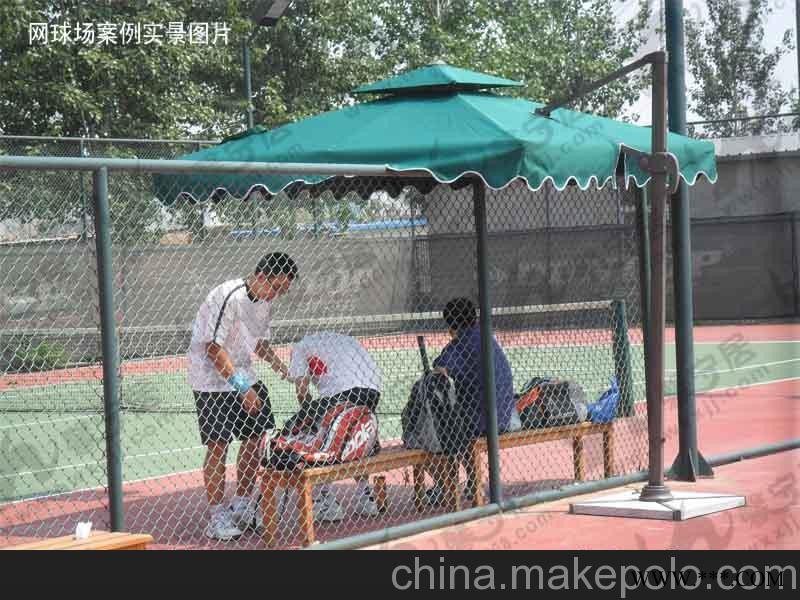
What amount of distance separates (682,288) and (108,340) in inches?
173

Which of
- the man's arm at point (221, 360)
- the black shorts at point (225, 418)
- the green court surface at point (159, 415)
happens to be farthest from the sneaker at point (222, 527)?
the green court surface at point (159, 415)

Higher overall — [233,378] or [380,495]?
[233,378]

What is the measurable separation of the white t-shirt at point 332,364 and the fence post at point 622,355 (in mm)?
4334

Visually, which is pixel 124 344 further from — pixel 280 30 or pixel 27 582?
pixel 27 582

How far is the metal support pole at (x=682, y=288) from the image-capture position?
9.22 meters

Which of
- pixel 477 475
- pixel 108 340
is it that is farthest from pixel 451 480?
pixel 108 340

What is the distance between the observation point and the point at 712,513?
26.0 ft

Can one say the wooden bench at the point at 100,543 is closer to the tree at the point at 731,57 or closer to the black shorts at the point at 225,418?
the black shorts at the point at 225,418

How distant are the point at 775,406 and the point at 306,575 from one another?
7.90m

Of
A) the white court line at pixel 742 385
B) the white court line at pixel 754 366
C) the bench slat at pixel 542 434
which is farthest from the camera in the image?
the white court line at pixel 754 366

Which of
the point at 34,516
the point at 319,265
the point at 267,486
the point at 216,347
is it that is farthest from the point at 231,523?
the point at 319,265

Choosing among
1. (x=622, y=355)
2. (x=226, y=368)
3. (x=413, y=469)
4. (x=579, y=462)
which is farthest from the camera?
(x=622, y=355)

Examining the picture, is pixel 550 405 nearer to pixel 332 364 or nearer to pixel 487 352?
pixel 487 352

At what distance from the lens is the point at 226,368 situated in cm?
752
